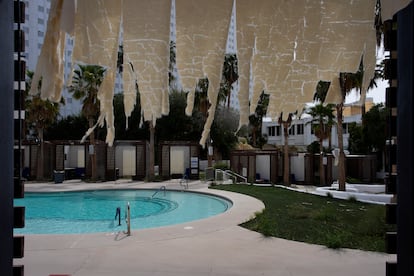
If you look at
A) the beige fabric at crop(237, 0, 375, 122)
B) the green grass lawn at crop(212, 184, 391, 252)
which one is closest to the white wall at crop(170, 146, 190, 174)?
the green grass lawn at crop(212, 184, 391, 252)

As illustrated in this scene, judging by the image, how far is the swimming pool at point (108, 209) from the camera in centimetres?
1278

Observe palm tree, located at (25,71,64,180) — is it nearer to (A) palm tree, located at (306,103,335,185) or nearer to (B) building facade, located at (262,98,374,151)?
(A) palm tree, located at (306,103,335,185)

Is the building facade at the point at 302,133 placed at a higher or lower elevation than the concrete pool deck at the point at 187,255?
higher

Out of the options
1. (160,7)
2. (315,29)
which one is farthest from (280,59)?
(160,7)

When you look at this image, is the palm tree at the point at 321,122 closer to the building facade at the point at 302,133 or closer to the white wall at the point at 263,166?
the white wall at the point at 263,166

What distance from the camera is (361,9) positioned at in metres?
2.26

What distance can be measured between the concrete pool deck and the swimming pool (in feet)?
10.5

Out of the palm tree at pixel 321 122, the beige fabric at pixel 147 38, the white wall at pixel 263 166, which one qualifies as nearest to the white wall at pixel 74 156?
the white wall at pixel 263 166

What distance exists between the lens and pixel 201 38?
2195 mm

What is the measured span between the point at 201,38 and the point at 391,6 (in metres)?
1.05

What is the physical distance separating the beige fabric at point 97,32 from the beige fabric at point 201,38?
37 cm

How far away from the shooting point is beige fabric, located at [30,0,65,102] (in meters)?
2.22

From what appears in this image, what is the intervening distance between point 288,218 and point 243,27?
32.7ft

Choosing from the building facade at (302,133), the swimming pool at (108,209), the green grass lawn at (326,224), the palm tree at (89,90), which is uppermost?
the palm tree at (89,90)
